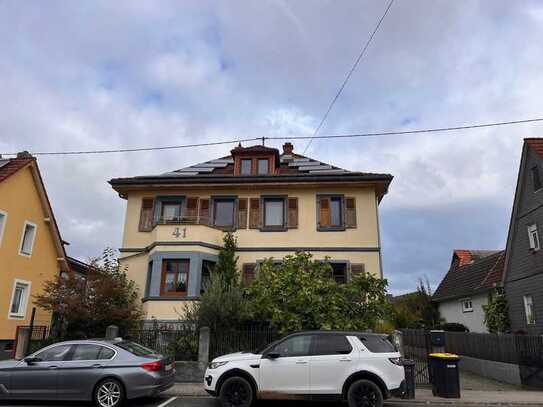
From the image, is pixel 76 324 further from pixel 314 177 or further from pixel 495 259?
pixel 495 259

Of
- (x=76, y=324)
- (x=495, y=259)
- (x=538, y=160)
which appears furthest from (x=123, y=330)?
(x=495, y=259)

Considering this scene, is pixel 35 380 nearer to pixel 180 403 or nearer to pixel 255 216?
pixel 180 403

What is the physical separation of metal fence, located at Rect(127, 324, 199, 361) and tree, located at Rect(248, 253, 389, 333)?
7.13ft

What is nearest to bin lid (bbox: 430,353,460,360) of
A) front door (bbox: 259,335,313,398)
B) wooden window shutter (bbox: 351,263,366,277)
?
front door (bbox: 259,335,313,398)

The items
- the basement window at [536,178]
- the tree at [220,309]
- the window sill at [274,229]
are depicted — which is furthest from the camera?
the window sill at [274,229]

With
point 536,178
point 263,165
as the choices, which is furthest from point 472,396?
point 263,165

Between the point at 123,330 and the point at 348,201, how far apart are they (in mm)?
11700

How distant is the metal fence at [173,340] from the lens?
13328mm

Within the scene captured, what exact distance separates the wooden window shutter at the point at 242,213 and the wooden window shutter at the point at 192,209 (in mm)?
2167

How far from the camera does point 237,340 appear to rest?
521 inches

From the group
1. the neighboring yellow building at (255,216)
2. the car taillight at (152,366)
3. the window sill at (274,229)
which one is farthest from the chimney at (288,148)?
the car taillight at (152,366)

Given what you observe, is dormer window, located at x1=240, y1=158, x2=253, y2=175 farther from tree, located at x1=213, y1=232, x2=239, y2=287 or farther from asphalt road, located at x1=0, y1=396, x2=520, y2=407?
asphalt road, located at x1=0, y1=396, x2=520, y2=407

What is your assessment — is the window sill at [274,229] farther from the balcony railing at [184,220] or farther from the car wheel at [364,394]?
the car wheel at [364,394]

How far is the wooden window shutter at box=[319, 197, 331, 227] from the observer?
20.5 metres
